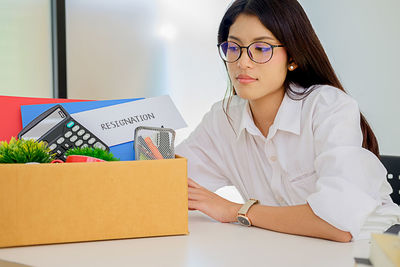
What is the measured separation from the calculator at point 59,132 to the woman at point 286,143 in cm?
28

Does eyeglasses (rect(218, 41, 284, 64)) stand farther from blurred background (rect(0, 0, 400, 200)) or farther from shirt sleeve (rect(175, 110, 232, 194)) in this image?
blurred background (rect(0, 0, 400, 200))

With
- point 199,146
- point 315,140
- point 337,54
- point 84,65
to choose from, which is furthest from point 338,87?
point 337,54

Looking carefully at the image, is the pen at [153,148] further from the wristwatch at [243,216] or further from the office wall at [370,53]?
A: the office wall at [370,53]

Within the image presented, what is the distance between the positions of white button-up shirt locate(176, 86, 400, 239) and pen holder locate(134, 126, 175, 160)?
30cm

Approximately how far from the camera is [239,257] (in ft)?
2.46

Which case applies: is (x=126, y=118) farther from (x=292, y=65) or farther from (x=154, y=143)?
(x=292, y=65)

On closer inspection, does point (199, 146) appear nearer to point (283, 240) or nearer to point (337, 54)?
point (283, 240)

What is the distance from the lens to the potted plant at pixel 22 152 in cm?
81

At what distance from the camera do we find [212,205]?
105cm

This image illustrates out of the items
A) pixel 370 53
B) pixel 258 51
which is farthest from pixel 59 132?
pixel 370 53

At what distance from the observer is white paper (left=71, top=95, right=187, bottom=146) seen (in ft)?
3.40

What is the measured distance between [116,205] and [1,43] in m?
1.16

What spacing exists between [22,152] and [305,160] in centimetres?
66

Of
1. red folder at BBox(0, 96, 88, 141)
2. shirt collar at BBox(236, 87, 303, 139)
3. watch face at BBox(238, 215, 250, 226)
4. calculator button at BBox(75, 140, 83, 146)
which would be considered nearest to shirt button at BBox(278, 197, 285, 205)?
shirt collar at BBox(236, 87, 303, 139)
